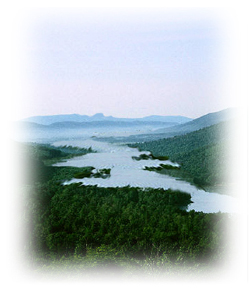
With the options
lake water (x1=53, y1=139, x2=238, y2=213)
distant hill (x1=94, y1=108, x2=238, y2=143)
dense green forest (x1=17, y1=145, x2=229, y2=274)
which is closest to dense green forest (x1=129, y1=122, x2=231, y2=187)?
distant hill (x1=94, y1=108, x2=238, y2=143)

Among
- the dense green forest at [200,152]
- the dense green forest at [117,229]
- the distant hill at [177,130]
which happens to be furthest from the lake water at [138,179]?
the distant hill at [177,130]

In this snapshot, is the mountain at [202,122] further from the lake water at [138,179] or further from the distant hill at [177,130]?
Result: the lake water at [138,179]

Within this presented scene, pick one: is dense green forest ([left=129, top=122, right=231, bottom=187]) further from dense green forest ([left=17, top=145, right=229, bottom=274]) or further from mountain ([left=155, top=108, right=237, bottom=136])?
dense green forest ([left=17, top=145, right=229, bottom=274])

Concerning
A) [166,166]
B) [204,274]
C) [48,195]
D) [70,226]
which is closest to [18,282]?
[70,226]

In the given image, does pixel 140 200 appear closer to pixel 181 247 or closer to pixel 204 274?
pixel 181 247

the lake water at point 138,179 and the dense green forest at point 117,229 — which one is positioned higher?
the lake water at point 138,179

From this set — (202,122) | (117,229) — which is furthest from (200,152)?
(117,229)
